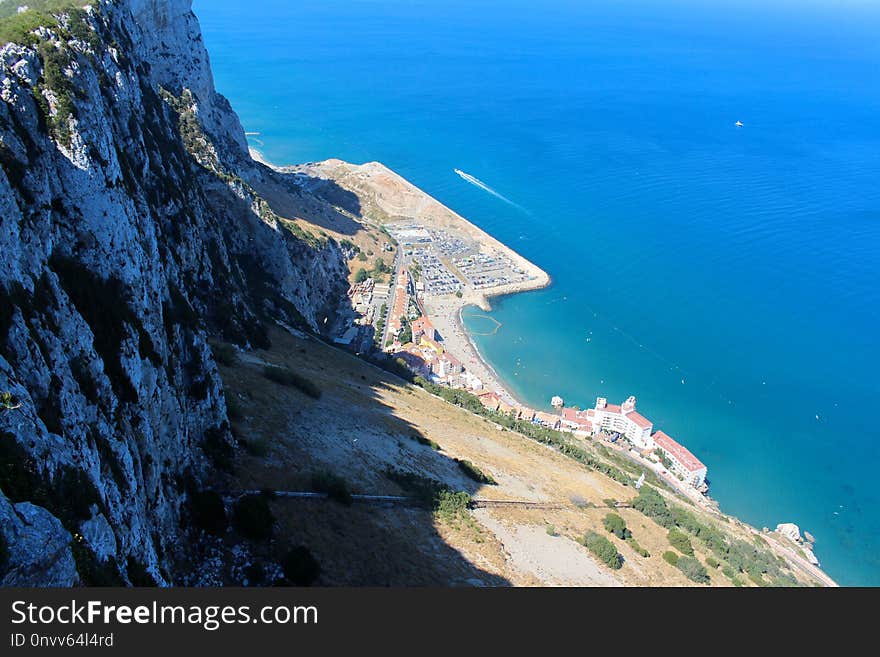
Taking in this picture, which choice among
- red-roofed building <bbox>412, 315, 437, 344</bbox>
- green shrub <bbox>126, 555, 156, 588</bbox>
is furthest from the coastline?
green shrub <bbox>126, 555, 156, 588</bbox>

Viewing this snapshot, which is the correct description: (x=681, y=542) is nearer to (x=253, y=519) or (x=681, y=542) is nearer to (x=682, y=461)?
(x=682, y=461)

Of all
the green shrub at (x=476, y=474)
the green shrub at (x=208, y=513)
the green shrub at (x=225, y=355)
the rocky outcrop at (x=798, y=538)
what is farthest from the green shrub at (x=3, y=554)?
the rocky outcrop at (x=798, y=538)

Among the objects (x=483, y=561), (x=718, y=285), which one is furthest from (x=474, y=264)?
(x=483, y=561)

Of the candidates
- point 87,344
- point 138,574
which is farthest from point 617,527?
point 87,344

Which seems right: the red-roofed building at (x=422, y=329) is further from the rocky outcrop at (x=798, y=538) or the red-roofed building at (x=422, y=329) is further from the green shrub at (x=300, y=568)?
the green shrub at (x=300, y=568)

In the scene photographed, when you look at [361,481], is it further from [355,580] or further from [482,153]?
[482,153]

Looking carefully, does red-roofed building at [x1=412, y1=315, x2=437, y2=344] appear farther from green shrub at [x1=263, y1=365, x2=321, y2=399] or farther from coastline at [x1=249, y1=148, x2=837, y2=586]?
green shrub at [x1=263, y1=365, x2=321, y2=399]
